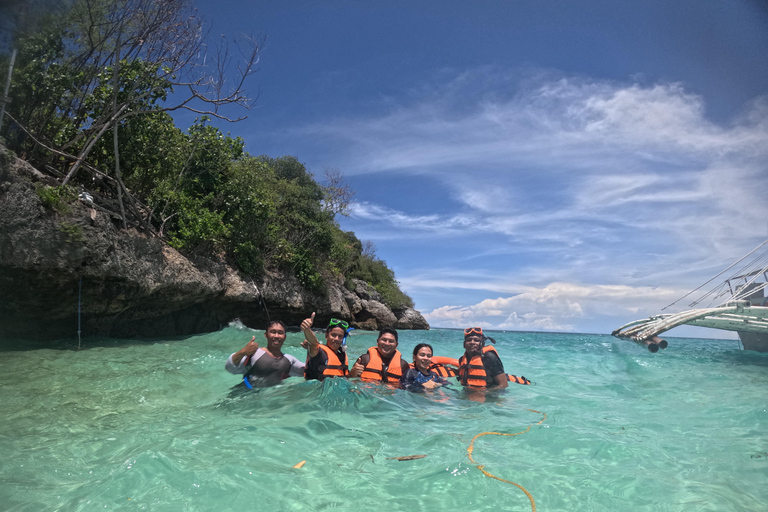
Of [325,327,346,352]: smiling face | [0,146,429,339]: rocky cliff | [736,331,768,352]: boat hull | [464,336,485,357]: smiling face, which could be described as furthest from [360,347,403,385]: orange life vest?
[736,331,768,352]: boat hull

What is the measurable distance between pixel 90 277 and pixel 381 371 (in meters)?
6.56

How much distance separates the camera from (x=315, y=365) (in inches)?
249

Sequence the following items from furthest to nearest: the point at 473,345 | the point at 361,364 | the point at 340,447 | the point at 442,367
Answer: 1. the point at 442,367
2. the point at 473,345
3. the point at 361,364
4. the point at 340,447

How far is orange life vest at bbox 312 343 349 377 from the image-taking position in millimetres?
6098

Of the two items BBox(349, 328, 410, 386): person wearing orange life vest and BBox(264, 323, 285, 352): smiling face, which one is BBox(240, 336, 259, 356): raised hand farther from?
BBox(349, 328, 410, 386): person wearing orange life vest

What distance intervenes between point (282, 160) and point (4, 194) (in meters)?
20.0

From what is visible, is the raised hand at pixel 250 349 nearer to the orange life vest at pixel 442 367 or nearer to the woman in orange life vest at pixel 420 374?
the woman in orange life vest at pixel 420 374

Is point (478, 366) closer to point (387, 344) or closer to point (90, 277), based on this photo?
point (387, 344)

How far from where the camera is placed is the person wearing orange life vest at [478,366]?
7.00 m

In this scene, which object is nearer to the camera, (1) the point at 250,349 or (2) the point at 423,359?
(1) the point at 250,349

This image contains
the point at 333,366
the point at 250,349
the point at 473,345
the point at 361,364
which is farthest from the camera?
the point at 473,345

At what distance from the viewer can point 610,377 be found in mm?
10781

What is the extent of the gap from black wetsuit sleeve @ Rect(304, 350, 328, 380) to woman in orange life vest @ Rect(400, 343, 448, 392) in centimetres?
122

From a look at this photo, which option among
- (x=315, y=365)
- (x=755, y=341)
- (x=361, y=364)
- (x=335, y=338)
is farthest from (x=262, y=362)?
(x=755, y=341)
